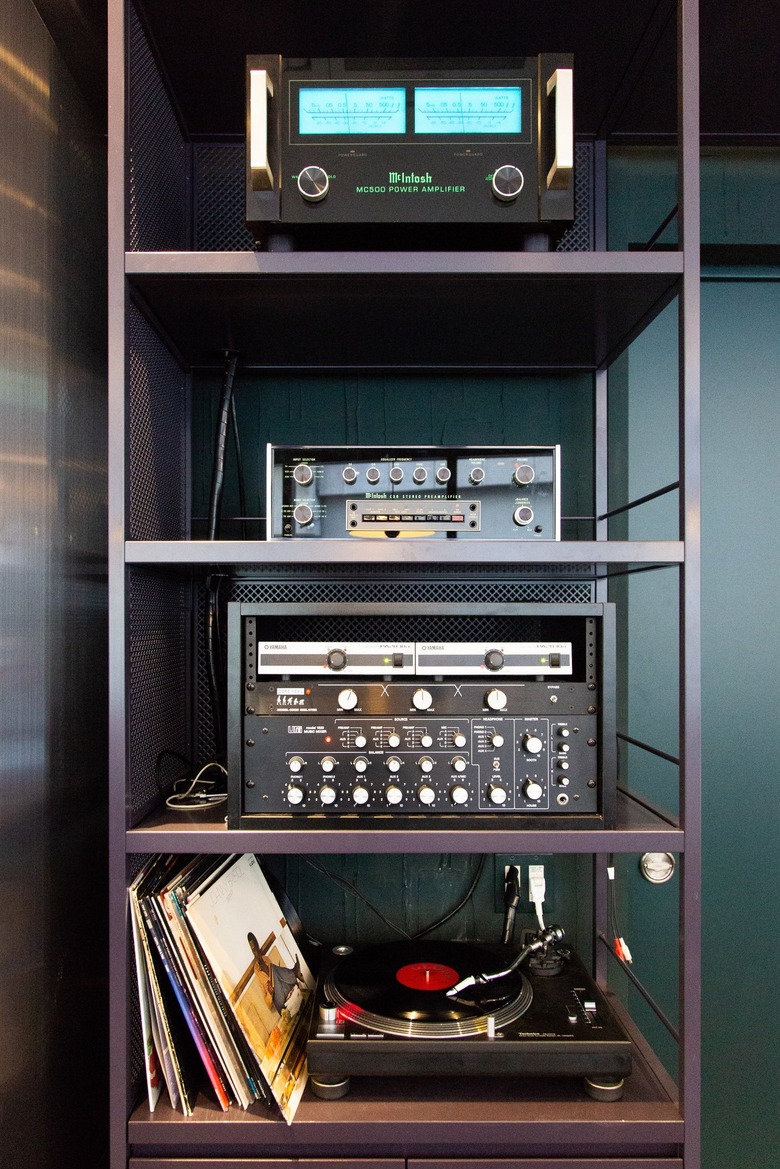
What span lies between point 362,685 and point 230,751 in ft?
0.71

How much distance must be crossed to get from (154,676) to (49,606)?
0.68 feet

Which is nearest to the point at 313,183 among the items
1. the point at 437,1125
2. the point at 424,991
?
the point at 424,991

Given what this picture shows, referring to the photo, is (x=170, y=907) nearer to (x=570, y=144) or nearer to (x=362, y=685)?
(x=362, y=685)

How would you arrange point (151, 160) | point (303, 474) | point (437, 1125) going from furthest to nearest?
point (151, 160) < point (303, 474) < point (437, 1125)

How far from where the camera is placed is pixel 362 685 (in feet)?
3.47

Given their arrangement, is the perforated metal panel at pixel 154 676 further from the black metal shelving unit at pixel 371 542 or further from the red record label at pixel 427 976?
the red record label at pixel 427 976

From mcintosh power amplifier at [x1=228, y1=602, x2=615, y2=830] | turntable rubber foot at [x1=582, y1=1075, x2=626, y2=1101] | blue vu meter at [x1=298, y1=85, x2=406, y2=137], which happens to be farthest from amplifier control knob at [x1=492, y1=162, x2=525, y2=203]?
turntable rubber foot at [x1=582, y1=1075, x2=626, y2=1101]

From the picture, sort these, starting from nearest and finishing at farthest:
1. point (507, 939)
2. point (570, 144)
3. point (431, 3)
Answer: point (570, 144) < point (431, 3) < point (507, 939)

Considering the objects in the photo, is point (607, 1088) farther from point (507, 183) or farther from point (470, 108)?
point (470, 108)

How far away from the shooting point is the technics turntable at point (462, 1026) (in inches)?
40.4

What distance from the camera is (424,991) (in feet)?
3.72

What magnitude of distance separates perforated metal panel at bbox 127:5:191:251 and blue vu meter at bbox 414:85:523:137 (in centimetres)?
44

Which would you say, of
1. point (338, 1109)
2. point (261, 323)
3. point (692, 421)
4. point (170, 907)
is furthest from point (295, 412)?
point (338, 1109)

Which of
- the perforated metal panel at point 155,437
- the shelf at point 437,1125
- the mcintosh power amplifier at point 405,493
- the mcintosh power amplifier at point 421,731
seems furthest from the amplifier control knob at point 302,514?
the shelf at point 437,1125
